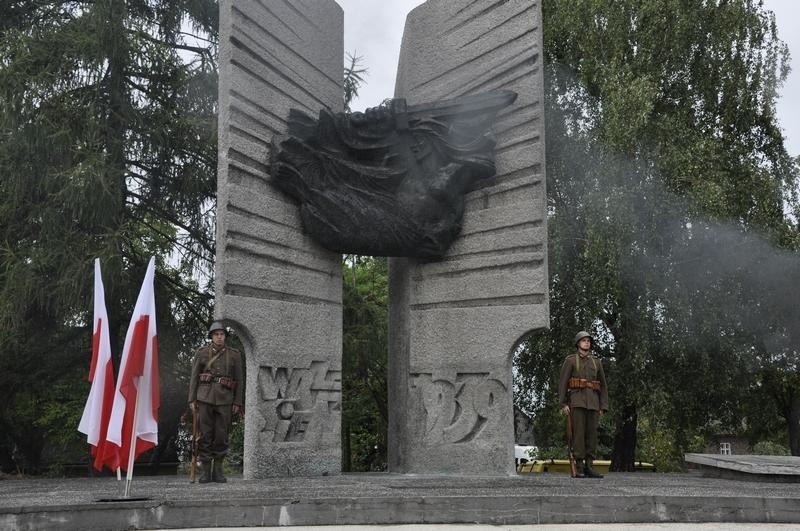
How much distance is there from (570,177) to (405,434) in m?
6.85

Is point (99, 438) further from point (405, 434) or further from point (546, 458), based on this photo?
point (546, 458)

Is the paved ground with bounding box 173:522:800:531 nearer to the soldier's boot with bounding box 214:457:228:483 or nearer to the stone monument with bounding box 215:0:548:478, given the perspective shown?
the soldier's boot with bounding box 214:457:228:483

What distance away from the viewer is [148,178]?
1266 centimetres

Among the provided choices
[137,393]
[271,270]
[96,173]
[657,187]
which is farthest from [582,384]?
[96,173]

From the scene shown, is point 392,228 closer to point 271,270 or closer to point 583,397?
point 271,270

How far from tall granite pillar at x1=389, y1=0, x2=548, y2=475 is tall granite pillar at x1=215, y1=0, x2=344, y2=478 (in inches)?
34.9

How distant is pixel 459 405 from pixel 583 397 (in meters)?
1.34

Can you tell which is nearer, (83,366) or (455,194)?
(455,194)

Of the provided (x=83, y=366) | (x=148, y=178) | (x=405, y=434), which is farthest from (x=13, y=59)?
(x=405, y=434)

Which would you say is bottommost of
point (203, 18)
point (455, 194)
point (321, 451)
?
point (321, 451)

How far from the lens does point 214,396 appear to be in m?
7.27

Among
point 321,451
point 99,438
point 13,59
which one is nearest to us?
point 99,438

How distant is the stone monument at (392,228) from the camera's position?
7.90m

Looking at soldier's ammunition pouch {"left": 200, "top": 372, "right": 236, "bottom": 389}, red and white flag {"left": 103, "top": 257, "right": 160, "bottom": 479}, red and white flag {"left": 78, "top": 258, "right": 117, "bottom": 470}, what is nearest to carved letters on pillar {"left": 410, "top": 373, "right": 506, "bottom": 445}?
soldier's ammunition pouch {"left": 200, "top": 372, "right": 236, "bottom": 389}
